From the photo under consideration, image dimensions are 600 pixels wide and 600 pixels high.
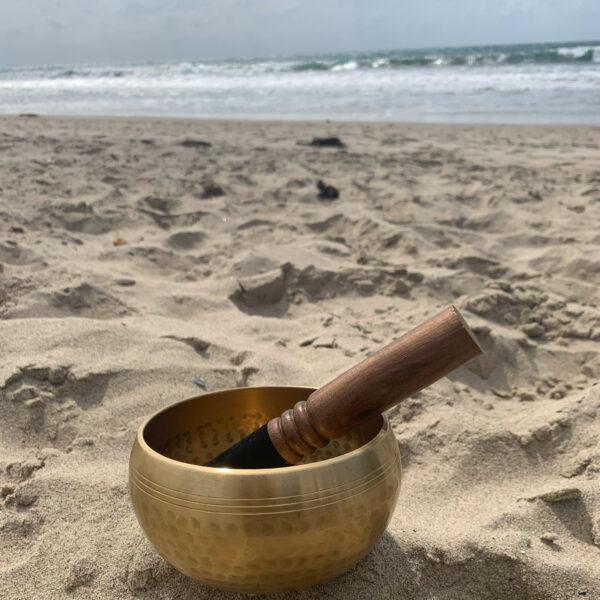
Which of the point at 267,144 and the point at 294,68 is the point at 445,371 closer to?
the point at 267,144

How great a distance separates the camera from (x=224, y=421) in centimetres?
150

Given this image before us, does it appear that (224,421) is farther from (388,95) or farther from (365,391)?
(388,95)

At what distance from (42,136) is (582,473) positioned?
6335mm

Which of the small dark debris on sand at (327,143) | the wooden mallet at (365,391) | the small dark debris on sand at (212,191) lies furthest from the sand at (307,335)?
the small dark debris on sand at (327,143)

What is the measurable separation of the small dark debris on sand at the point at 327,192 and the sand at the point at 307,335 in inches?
4.0

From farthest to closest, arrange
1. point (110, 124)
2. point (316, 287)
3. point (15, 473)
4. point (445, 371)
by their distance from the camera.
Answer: point (110, 124) < point (316, 287) < point (15, 473) < point (445, 371)

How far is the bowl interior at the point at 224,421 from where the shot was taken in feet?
4.69

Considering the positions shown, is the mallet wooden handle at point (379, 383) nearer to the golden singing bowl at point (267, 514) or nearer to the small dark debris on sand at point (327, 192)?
the golden singing bowl at point (267, 514)

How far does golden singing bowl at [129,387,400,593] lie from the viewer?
105 cm

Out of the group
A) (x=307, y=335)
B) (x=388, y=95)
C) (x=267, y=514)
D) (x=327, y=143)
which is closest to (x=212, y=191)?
(x=307, y=335)

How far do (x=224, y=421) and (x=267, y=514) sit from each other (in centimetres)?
48

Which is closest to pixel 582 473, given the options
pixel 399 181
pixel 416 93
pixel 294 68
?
pixel 399 181

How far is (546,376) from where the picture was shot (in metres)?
2.32

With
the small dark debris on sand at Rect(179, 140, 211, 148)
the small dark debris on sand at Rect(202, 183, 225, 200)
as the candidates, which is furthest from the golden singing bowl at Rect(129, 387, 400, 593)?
the small dark debris on sand at Rect(179, 140, 211, 148)
